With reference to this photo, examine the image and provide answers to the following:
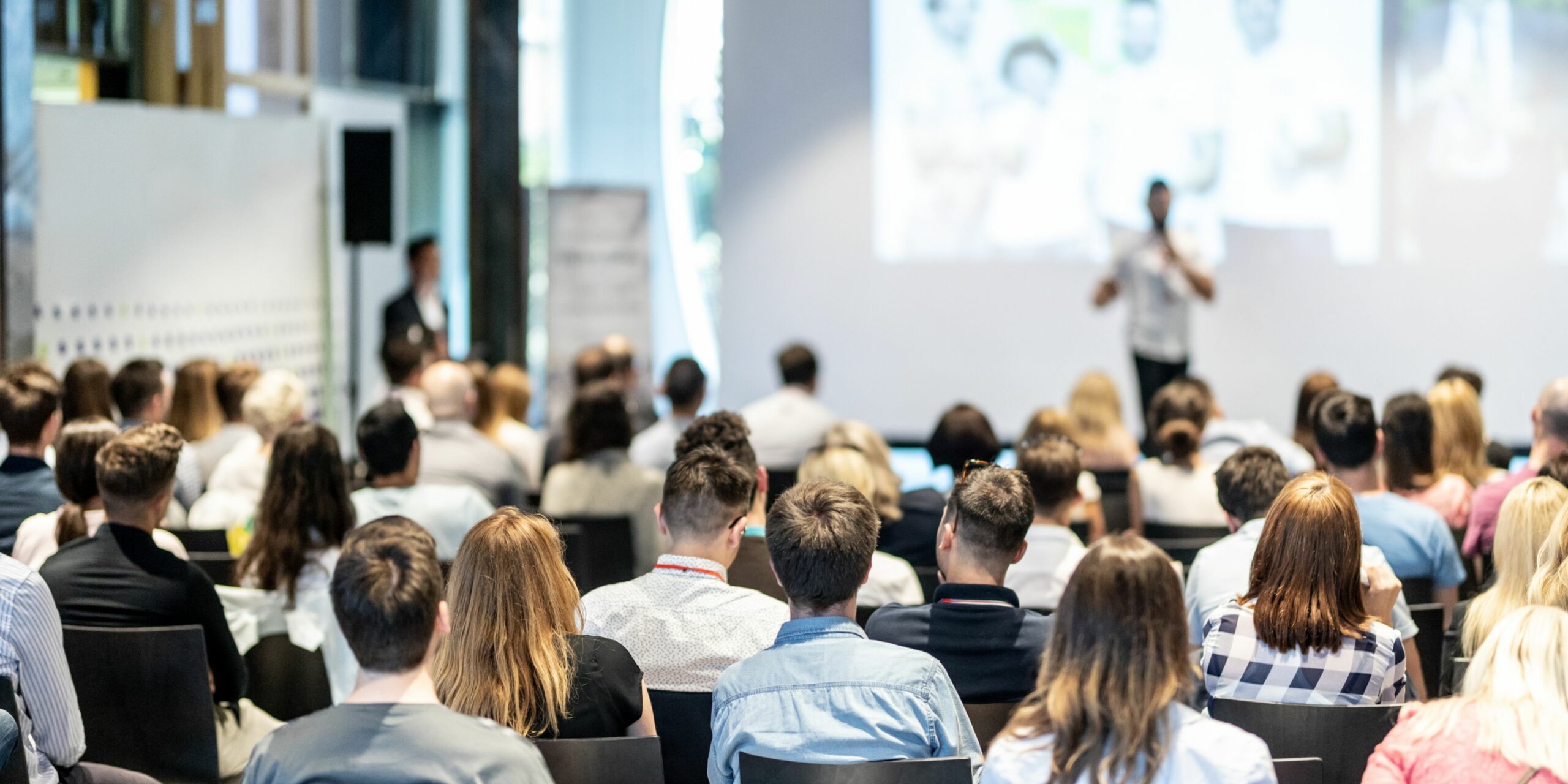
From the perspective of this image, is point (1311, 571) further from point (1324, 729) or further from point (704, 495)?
point (704, 495)

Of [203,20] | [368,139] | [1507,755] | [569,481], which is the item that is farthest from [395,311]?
[1507,755]

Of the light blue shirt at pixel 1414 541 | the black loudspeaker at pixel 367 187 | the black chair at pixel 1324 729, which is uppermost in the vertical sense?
the black loudspeaker at pixel 367 187

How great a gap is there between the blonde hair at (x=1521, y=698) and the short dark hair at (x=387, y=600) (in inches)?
54.0

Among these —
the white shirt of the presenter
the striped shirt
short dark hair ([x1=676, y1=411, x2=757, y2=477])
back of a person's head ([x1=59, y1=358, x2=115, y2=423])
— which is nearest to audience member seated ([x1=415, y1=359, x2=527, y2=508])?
back of a person's head ([x1=59, y1=358, x2=115, y2=423])

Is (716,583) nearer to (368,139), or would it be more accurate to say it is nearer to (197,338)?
(197,338)

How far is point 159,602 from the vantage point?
303 cm

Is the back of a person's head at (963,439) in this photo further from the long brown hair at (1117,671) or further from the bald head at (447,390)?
the long brown hair at (1117,671)

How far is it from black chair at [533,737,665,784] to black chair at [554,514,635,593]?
7.51 feet

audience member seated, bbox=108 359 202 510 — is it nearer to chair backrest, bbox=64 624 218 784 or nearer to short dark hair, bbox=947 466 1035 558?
chair backrest, bbox=64 624 218 784

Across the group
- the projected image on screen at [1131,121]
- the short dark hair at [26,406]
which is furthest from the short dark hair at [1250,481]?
the projected image on screen at [1131,121]

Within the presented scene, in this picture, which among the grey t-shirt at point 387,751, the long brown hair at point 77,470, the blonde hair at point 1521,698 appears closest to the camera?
the grey t-shirt at point 387,751

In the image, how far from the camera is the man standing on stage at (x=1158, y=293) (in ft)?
24.8

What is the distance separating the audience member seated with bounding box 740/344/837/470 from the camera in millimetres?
6078

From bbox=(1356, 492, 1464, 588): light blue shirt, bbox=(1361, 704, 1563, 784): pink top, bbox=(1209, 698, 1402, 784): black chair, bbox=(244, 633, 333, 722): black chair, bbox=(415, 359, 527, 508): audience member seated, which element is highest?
bbox=(415, 359, 527, 508): audience member seated
